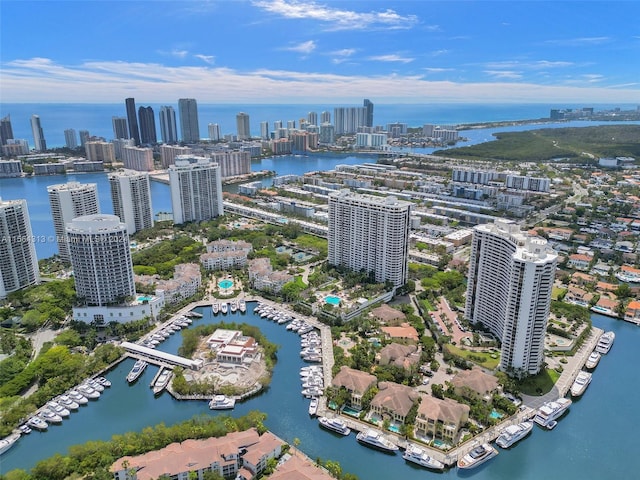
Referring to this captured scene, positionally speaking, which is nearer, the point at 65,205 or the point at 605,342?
the point at 605,342

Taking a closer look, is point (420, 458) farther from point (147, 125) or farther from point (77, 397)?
point (147, 125)

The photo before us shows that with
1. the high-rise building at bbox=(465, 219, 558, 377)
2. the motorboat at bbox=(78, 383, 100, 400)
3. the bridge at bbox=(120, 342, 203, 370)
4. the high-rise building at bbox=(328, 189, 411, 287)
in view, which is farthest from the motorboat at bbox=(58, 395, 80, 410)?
the high-rise building at bbox=(465, 219, 558, 377)

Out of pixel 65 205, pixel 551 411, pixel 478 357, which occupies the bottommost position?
pixel 551 411

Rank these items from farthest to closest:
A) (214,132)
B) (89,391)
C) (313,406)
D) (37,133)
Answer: (214,132)
(37,133)
(89,391)
(313,406)

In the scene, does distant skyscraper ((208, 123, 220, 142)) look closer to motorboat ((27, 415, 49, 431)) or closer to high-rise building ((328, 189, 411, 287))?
high-rise building ((328, 189, 411, 287))

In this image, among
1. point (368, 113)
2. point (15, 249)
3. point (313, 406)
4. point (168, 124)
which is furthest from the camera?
point (368, 113)

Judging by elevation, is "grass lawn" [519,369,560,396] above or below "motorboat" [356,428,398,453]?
above

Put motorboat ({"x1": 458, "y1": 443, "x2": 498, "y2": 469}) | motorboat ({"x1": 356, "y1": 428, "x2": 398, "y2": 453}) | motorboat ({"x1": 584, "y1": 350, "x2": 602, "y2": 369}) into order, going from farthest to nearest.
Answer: motorboat ({"x1": 584, "y1": 350, "x2": 602, "y2": 369}), motorboat ({"x1": 356, "y1": 428, "x2": 398, "y2": 453}), motorboat ({"x1": 458, "y1": 443, "x2": 498, "y2": 469})

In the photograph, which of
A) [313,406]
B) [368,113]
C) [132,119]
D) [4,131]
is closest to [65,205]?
[313,406]

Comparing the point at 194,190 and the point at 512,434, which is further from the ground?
the point at 194,190
